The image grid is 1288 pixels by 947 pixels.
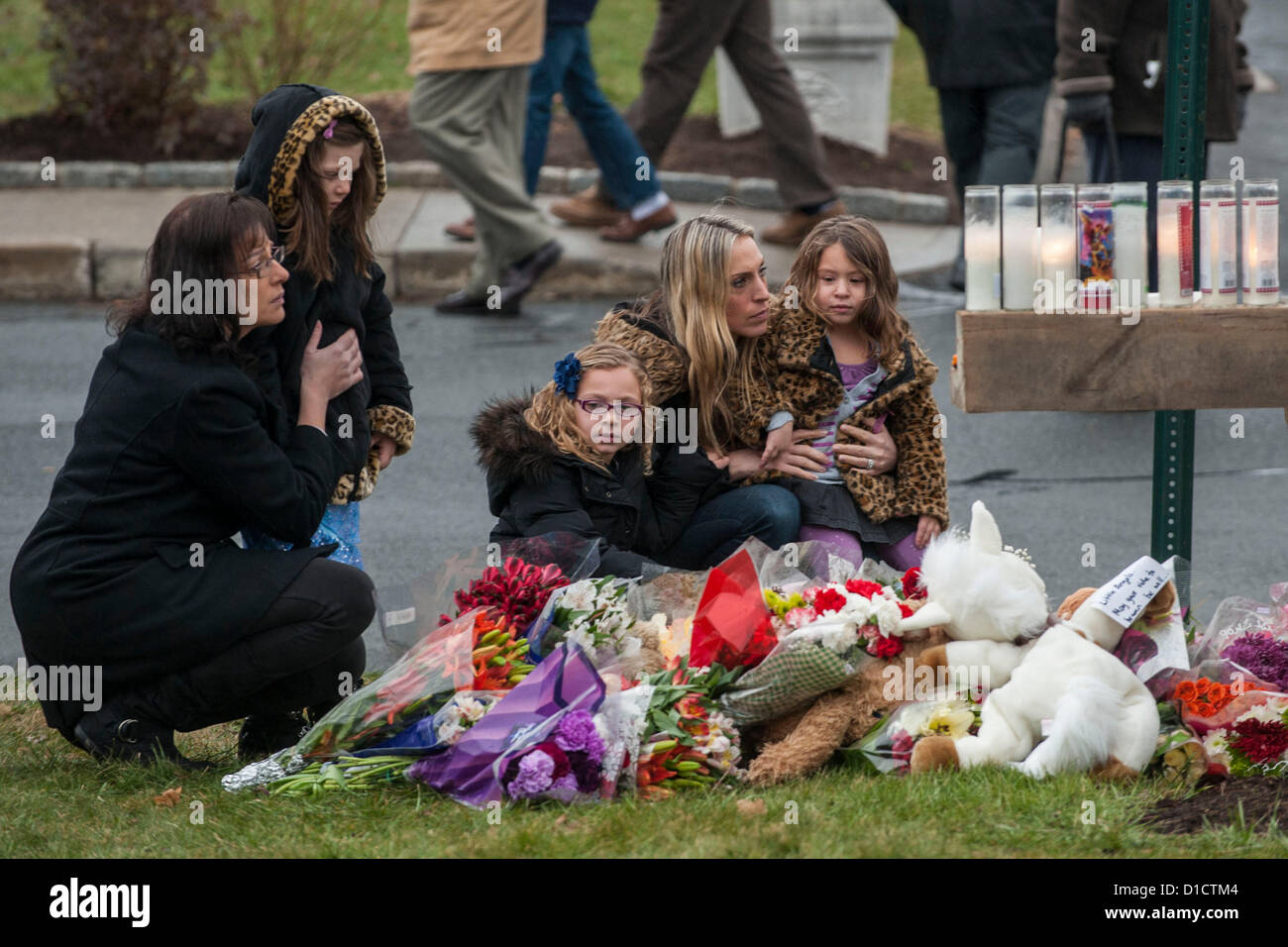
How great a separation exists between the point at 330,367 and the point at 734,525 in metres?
1.09

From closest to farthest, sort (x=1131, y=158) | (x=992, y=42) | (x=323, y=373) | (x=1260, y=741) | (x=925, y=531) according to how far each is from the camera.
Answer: (x=1260, y=741) < (x=323, y=373) < (x=925, y=531) < (x=1131, y=158) < (x=992, y=42)

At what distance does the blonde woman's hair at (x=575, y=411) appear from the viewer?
4.05 metres

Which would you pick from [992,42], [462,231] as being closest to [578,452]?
[992,42]

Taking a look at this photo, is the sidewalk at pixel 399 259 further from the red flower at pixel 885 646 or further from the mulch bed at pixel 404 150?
the red flower at pixel 885 646

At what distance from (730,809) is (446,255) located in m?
5.95

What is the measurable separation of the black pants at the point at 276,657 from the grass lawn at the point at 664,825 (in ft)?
0.62

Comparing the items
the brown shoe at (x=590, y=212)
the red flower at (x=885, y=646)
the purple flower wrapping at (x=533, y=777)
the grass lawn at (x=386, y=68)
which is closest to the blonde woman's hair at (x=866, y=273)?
the red flower at (x=885, y=646)

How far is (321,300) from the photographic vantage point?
4.03m

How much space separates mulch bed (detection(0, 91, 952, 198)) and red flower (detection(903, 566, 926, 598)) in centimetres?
685

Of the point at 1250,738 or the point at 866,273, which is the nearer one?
the point at 1250,738

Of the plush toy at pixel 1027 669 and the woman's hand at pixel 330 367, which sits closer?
the plush toy at pixel 1027 669

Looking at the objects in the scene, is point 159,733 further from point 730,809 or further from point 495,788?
point 730,809

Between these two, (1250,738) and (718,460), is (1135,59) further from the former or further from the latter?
(1250,738)

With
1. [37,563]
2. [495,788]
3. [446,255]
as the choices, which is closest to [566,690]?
[495,788]
